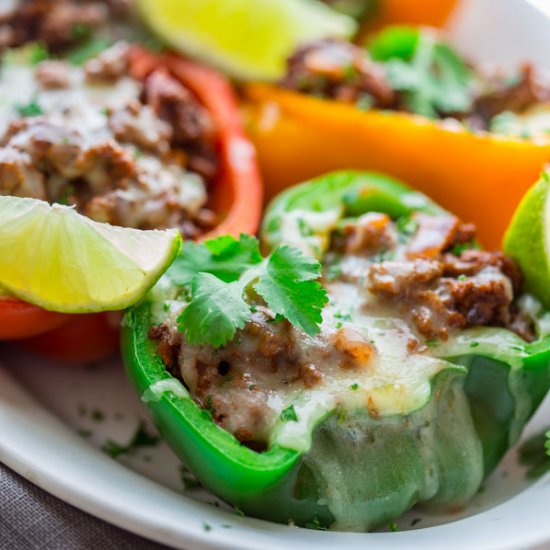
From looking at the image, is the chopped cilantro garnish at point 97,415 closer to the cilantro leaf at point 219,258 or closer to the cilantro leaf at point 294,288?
the cilantro leaf at point 219,258

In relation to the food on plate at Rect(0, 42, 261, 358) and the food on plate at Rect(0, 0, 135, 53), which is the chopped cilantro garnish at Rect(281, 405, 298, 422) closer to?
the food on plate at Rect(0, 42, 261, 358)

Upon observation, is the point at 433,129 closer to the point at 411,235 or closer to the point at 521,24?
the point at 411,235

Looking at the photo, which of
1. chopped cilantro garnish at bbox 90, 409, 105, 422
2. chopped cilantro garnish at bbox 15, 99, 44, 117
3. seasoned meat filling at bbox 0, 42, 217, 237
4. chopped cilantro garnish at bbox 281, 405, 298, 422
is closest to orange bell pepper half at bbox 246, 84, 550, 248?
seasoned meat filling at bbox 0, 42, 217, 237

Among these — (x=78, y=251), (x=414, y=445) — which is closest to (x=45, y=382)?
(x=78, y=251)

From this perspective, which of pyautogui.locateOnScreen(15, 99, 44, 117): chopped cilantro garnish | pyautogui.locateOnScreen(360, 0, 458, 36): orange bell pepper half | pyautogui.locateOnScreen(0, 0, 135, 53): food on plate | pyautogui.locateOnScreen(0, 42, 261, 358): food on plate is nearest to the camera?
pyautogui.locateOnScreen(0, 42, 261, 358): food on plate

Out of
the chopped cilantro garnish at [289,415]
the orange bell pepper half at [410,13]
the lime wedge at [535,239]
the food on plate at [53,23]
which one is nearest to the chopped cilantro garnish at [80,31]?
the food on plate at [53,23]

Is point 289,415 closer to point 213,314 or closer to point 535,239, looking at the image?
point 213,314

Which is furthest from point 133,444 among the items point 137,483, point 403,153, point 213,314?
point 403,153
